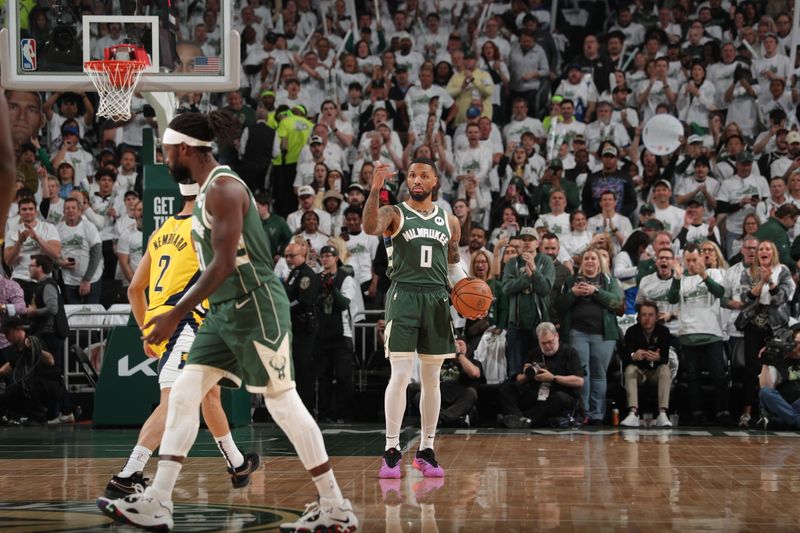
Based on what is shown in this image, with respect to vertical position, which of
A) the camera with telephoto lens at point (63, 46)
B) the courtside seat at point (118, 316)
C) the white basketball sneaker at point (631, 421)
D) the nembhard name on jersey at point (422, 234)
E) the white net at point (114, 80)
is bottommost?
the white basketball sneaker at point (631, 421)

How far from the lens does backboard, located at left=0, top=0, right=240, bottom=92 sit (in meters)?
11.5

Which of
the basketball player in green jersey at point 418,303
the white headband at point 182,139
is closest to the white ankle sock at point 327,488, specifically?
the white headband at point 182,139

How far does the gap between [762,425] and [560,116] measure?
6591 mm

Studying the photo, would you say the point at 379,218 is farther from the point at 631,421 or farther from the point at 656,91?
the point at 656,91

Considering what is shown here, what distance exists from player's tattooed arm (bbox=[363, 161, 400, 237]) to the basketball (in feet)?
2.89

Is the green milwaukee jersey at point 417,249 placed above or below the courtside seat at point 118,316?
above

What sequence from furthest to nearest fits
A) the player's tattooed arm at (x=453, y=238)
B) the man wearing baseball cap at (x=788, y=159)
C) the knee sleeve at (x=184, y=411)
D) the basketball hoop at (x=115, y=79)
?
the man wearing baseball cap at (x=788, y=159) < the basketball hoop at (x=115, y=79) < the player's tattooed arm at (x=453, y=238) < the knee sleeve at (x=184, y=411)

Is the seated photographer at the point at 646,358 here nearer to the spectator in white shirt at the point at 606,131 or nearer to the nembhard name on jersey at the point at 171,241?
the spectator in white shirt at the point at 606,131

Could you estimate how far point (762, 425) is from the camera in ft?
44.5

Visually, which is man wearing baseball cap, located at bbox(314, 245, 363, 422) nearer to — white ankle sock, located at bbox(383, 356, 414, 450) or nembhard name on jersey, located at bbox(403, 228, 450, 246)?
nembhard name on jersey, located at bbox(403, 228, 450, 246)

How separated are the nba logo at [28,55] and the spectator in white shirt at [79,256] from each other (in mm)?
4584

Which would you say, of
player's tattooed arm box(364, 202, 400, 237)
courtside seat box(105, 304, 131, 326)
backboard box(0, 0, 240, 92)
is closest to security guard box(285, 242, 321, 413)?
courtside seat box(105, 304, 131, 326)

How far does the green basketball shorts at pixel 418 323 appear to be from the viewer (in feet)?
28.8

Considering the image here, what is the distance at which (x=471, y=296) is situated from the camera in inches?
371
